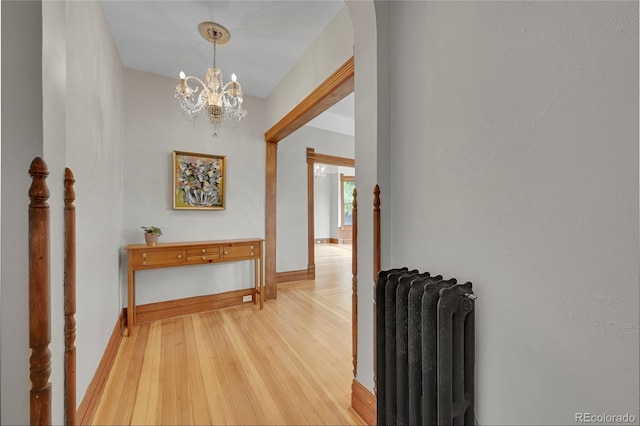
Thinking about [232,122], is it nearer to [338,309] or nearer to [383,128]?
[383,128]

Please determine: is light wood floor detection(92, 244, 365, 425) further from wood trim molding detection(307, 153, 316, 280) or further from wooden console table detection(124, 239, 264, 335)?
wood trim molding detection(307, 153, 316, 280)

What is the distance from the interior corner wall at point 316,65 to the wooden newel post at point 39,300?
6.23 feet

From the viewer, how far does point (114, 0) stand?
6.18ft

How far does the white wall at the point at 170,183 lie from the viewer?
2771mm

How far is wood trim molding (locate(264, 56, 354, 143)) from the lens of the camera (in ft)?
6.53

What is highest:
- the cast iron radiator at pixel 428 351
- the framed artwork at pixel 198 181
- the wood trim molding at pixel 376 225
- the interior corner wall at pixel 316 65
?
the interior corner wall at pixel 316 65

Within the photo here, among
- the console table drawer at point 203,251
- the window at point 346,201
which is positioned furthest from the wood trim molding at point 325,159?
the window at point 346,201

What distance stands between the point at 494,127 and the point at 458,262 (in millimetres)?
539

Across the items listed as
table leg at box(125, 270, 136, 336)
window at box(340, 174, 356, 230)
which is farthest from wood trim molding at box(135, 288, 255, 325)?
window at box(340, 174, 356, 230)

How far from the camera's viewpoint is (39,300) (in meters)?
0.84

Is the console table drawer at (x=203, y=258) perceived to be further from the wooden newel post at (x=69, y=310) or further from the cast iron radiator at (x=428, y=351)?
the cast iron radiator at (x=428, y=351)

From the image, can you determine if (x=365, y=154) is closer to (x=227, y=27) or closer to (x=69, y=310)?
(x=69, y=310)

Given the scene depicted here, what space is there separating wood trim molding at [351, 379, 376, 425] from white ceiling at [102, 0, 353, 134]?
2.62 metres

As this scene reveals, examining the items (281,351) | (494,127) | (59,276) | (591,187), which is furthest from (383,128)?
(281,351)
